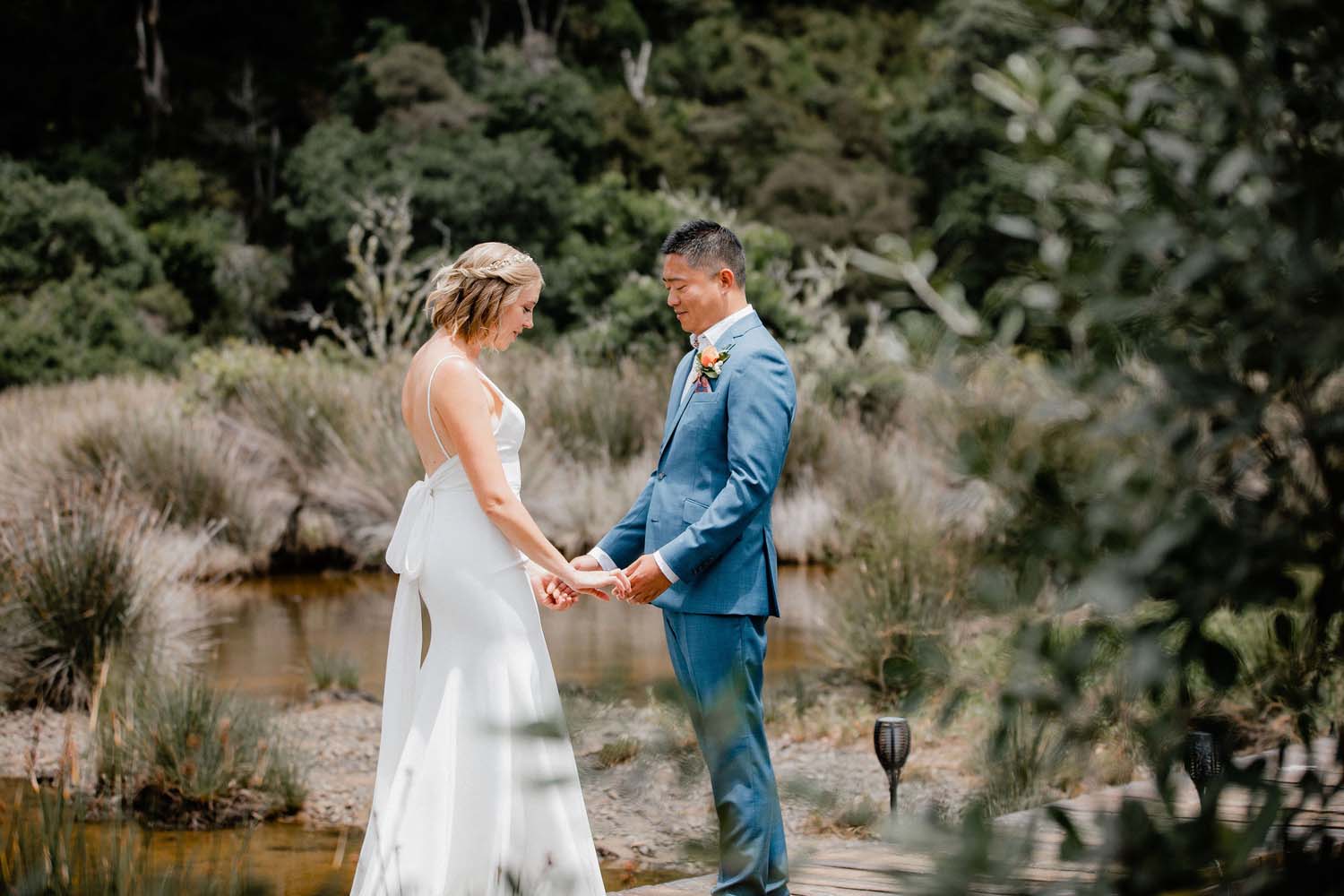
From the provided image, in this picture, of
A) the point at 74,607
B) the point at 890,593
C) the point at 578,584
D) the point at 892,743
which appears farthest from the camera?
the point at 890,593

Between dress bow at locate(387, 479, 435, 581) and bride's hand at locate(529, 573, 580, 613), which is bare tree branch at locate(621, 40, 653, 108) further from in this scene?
dress bow at locate(387, 479, 435, 581)

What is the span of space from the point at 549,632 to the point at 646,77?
2926 cm

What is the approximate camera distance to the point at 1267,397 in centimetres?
130

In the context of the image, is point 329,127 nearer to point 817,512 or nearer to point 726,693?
point 817,512

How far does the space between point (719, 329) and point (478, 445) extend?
683 mm

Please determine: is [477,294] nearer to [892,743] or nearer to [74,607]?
[892,743]

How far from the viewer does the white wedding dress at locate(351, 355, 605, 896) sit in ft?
12.5

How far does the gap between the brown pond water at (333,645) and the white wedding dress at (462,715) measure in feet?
4.14

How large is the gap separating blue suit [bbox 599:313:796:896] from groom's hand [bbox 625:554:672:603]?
1.4 inches

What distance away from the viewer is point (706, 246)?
12.9 feet

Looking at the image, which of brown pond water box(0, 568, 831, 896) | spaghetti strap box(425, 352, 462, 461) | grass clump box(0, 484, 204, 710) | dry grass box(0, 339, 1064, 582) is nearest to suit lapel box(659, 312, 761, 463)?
spaghetti strap box(425, 352, 462, 461)

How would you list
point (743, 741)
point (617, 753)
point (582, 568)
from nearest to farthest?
point (617, 753) < point (743, 741) < point (582, 568)

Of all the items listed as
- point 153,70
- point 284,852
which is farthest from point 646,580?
point 153,70

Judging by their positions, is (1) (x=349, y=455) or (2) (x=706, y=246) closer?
(2) (x=706, y=246)
